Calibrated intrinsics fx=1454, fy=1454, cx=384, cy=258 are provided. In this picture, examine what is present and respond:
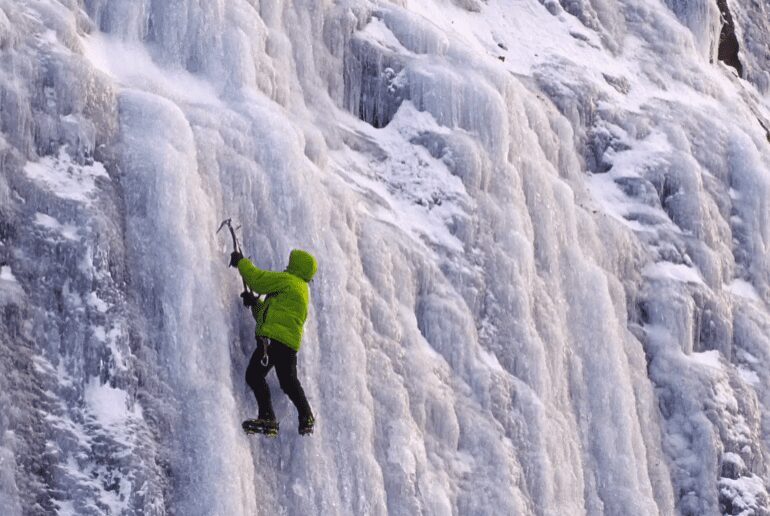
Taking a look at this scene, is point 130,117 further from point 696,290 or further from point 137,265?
point 696,290

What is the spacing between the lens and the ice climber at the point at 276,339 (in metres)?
11.5

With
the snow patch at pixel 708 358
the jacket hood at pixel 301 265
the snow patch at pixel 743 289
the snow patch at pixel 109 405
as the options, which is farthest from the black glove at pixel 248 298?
the snow patch at pixel 743 289

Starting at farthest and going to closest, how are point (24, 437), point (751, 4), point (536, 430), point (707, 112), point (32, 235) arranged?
point (751, 4) → point (707, 112) → point (536, 430) → point (32, 235) → point (24, 437)

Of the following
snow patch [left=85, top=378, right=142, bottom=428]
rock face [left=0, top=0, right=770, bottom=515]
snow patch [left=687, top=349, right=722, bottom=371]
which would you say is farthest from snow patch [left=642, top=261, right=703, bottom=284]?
snow patch [left=85, top=378, right=142, bottom=428]

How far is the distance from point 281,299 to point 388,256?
243 centimetres

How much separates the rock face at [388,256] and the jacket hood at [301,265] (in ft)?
1.84

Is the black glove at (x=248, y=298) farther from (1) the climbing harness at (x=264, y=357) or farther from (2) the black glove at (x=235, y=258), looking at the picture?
(1) the climbing harness at (x=264, y=357)

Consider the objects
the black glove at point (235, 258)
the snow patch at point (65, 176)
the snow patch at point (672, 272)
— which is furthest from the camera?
the snow patch at point (672, 272)

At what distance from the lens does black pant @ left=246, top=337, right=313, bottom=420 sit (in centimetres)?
1152

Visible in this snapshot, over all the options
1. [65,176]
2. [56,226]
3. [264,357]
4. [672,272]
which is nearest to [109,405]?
[264,357]

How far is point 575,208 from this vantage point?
16703 millimetres

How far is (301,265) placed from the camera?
11.9 m

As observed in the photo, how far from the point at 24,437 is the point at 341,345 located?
10.3ft

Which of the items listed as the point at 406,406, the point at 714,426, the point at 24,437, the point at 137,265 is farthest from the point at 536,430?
the point at 24,437
